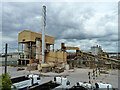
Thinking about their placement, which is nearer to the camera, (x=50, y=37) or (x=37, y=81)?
(x=37, y=81)

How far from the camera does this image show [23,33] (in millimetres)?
38719

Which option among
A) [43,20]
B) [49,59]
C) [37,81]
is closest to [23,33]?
[43,20]

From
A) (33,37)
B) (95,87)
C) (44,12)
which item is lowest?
(95,87)

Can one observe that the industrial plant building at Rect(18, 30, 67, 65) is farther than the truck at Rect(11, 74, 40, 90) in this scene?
Yes

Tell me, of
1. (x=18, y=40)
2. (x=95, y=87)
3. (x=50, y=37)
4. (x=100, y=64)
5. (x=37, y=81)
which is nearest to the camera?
(x=95, y=87)

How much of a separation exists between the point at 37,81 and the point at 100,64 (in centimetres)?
2642

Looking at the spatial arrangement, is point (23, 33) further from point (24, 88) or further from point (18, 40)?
point (24, 88)

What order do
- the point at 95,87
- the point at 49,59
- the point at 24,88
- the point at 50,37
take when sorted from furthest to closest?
the point at 50,37
the point at 49,59
the point at 24,88
the point at 95,87

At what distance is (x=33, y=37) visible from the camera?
38031 mm

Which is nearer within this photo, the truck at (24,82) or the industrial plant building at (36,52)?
the truck at (24,82)

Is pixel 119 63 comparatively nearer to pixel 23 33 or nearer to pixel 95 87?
pixel 95 87

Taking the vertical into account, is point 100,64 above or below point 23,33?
below

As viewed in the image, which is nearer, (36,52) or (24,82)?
(24,82)

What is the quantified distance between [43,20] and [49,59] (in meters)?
15.8
